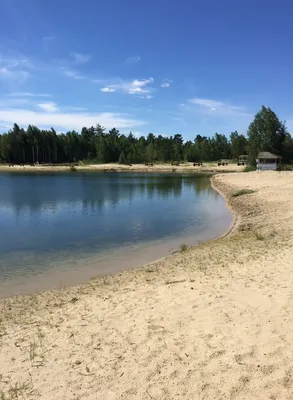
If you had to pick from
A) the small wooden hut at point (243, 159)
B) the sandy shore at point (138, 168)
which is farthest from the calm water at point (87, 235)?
the small wooden hut at point (243, 159)

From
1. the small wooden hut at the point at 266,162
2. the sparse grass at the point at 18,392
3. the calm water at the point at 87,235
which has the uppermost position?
the small wooden hut at the point at 266,162

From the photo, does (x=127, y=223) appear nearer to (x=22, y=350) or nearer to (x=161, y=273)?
(x=161, y=273)

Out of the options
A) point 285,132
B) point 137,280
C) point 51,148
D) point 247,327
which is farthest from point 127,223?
point 51,148

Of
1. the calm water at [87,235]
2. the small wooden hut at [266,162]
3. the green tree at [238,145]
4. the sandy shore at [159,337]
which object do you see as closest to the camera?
the sandy shore at [159,337]

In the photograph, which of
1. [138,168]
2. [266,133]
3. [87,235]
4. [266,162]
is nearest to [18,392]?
[87,235]

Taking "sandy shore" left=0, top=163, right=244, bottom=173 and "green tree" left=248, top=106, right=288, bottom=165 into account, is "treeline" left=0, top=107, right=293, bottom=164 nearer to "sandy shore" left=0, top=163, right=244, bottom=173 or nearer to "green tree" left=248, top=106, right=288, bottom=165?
"sandy shore" left=0, top=163, right=244, bottom=173

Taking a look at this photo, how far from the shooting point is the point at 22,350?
6551 mm

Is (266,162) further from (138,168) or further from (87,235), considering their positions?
(87,235)

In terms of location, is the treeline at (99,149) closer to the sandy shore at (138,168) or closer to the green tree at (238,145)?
the green tree at (238,145)

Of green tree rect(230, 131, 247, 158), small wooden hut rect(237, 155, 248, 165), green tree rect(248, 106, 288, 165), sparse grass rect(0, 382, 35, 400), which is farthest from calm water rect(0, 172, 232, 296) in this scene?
green tree rect(230, 131, 247, 158)

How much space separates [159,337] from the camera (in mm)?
6711

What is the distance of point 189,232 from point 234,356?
51.1 ft

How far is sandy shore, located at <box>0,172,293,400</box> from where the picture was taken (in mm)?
5277

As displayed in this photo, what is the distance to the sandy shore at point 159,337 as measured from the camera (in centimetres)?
528
